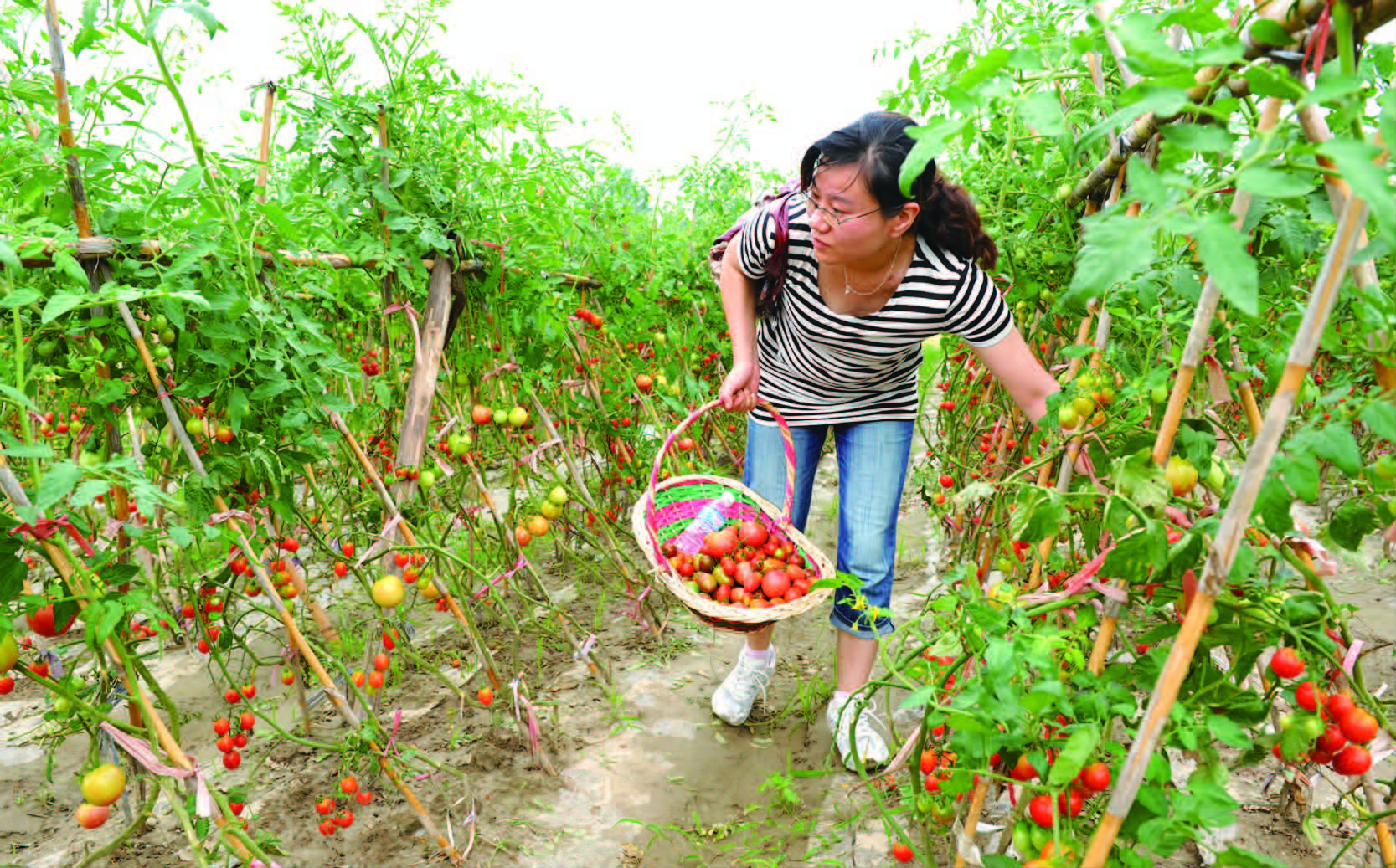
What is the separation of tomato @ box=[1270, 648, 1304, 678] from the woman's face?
3.34 ft

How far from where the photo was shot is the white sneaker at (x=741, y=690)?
220 centimetres

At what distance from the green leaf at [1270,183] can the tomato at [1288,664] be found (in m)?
0.54

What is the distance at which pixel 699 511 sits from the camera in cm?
226

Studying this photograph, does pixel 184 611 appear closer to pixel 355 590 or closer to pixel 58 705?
pixel 58 705

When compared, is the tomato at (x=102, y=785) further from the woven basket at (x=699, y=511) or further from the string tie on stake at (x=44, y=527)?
the woven basket at (x=699, y=511)

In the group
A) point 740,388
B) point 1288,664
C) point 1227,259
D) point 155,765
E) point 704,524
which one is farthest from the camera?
point 704,524

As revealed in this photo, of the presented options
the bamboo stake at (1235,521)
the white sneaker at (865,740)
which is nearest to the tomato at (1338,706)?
the bamboo stake at (1235,521)

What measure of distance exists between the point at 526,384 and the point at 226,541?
0.99 metres

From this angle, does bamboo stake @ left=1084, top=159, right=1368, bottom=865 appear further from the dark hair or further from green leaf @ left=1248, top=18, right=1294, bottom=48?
the dark hair

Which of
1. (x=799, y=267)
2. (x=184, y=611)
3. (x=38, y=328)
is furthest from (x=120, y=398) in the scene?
(x=799, y=267)

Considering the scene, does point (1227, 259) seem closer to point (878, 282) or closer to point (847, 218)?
point (847, 218)

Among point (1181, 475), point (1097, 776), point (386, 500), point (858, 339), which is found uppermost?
point (1181, 475)

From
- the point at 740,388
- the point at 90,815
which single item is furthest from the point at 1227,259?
the point at 90,815

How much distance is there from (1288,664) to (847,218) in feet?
3.45
